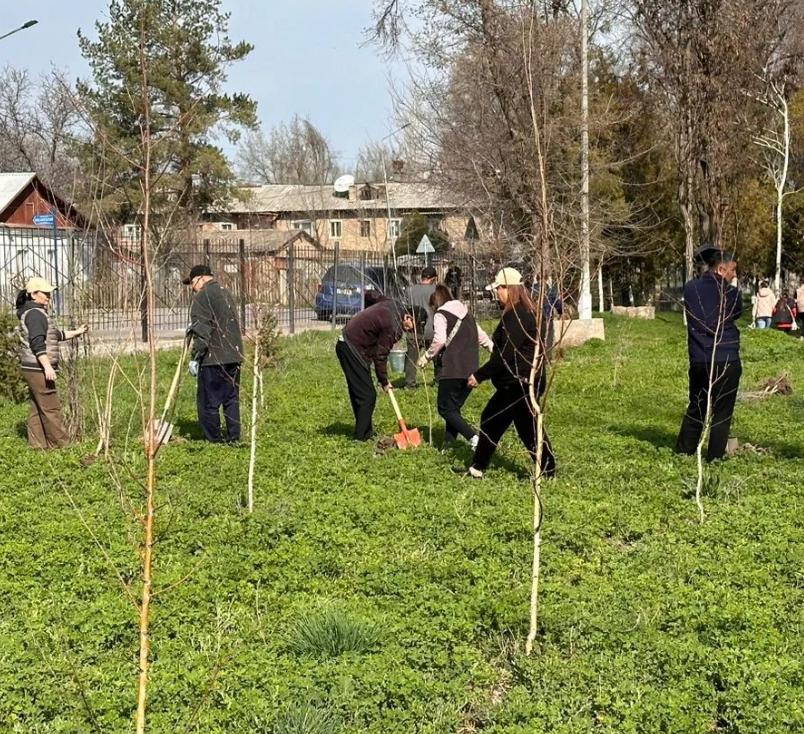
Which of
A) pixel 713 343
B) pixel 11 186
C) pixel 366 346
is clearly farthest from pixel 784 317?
pixel 11 186

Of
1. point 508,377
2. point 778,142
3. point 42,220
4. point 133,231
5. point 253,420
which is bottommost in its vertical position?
point 253,420

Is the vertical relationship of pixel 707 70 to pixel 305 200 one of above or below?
below

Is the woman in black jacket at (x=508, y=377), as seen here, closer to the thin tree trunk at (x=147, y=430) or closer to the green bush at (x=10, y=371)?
the thin tree trunk at (x=147, y=430)

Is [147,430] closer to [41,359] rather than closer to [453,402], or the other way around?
[453,402]

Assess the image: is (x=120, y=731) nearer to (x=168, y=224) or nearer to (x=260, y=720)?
(x=260, y=720)

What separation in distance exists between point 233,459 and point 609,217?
15.9 meters

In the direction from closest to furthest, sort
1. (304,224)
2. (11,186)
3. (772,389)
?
(772,389)
(11,186)
(304,224)

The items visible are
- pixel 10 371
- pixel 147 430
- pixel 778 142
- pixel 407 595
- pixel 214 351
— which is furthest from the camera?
pixel 778 142

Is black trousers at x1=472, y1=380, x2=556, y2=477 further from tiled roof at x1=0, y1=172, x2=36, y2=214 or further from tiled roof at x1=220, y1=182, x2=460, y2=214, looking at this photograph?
tiled roof at x1=220, y1=182, x2=460, y2=214

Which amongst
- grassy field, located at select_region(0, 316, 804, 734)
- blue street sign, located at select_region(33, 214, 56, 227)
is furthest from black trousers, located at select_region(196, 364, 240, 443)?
blue street sign, located at select_region(33, 214, 56, 227)

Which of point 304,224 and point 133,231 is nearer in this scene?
point 133,231

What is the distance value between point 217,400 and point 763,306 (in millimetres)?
19008

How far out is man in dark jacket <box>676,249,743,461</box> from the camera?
7.29 m

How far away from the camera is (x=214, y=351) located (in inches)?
328
